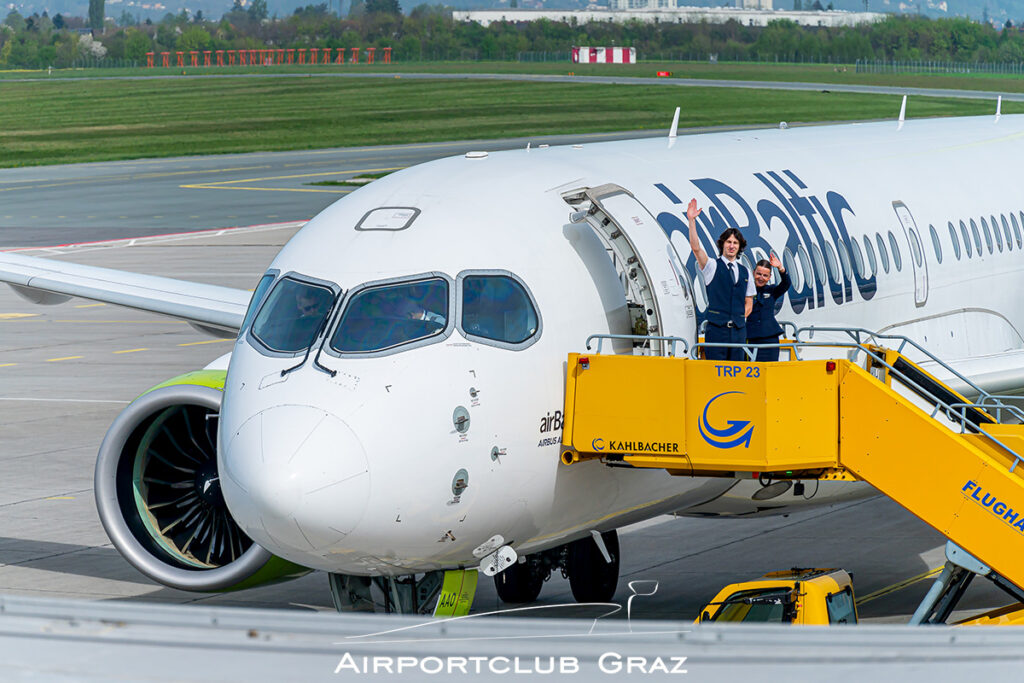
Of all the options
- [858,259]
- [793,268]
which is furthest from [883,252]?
[793,268]

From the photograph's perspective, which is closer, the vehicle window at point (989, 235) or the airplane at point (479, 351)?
the airplane at point (479, 351)

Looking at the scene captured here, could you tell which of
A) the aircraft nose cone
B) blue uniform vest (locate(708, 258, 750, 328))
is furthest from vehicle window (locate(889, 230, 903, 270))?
the aircraft nose cone

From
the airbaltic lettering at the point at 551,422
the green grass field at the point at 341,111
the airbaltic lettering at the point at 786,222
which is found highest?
the airbaltic lettering at the point at 786,222

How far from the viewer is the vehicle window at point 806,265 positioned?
16219 millimetres

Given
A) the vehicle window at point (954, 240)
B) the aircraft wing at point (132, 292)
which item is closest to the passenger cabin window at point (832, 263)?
the vehicle window at point (954, 240)

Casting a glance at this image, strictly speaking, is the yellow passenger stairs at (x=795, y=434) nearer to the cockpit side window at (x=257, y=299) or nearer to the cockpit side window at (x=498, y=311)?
the cockpit side window at (x=498, y=311)

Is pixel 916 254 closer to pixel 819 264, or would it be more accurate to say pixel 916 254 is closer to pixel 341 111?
pixel 819 264

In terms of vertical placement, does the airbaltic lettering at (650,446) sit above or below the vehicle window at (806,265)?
below

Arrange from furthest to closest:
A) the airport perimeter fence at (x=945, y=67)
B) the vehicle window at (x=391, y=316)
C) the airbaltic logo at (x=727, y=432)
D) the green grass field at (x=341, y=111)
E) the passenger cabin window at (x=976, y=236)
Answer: the airport perimeter fence at (x=945, y=67) < the green grass field at (x=341, y=111) < the passenger cabin window at (x=976, y=236) < the airbaltic logo at (x=727, y=432) < the vehicle window at (x=391, y=316)

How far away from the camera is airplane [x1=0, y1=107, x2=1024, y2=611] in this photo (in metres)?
11.7

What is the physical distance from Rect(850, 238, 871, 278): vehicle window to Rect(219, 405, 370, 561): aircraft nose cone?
7.76 m

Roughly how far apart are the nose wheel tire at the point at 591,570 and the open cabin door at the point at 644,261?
3.23 m

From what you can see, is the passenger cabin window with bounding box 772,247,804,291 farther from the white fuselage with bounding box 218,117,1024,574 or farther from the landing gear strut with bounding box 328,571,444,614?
the landing gear strut with bounding box 328,571,444,614

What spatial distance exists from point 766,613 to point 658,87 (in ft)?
447
